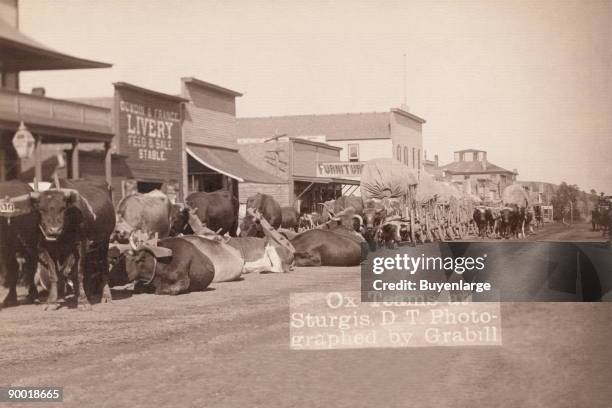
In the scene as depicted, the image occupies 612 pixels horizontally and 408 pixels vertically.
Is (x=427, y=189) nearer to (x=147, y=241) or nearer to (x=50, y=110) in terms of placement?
(x=50, y=110)

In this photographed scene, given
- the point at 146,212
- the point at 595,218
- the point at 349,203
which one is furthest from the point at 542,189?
the point at 349,203

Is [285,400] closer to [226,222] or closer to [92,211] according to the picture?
[92,211]

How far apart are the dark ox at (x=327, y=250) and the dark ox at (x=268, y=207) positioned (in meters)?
3.10

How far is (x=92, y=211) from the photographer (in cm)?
1112

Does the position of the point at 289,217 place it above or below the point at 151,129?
below

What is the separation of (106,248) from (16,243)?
4.25 ft

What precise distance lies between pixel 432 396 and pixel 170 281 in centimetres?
690

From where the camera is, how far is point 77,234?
10859mm

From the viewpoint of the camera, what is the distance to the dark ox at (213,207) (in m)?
19.0

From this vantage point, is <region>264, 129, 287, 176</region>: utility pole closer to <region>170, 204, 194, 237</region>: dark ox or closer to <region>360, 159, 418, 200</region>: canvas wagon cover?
<region>170, 204, 194, 237</region>: dark ox

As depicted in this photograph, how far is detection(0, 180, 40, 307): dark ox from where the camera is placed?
418 inches

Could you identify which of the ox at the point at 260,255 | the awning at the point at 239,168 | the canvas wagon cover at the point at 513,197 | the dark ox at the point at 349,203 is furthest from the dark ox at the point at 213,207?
the canvas wagon cover at the point at 513,197

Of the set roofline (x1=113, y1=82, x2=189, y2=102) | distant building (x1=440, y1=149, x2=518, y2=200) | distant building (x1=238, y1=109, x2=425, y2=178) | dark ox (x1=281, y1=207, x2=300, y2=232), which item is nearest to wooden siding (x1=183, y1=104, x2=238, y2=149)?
roofline (x1=113, y1=82, x2=189, y2=102)

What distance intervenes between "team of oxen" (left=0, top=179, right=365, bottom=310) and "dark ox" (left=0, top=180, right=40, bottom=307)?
0.01m
